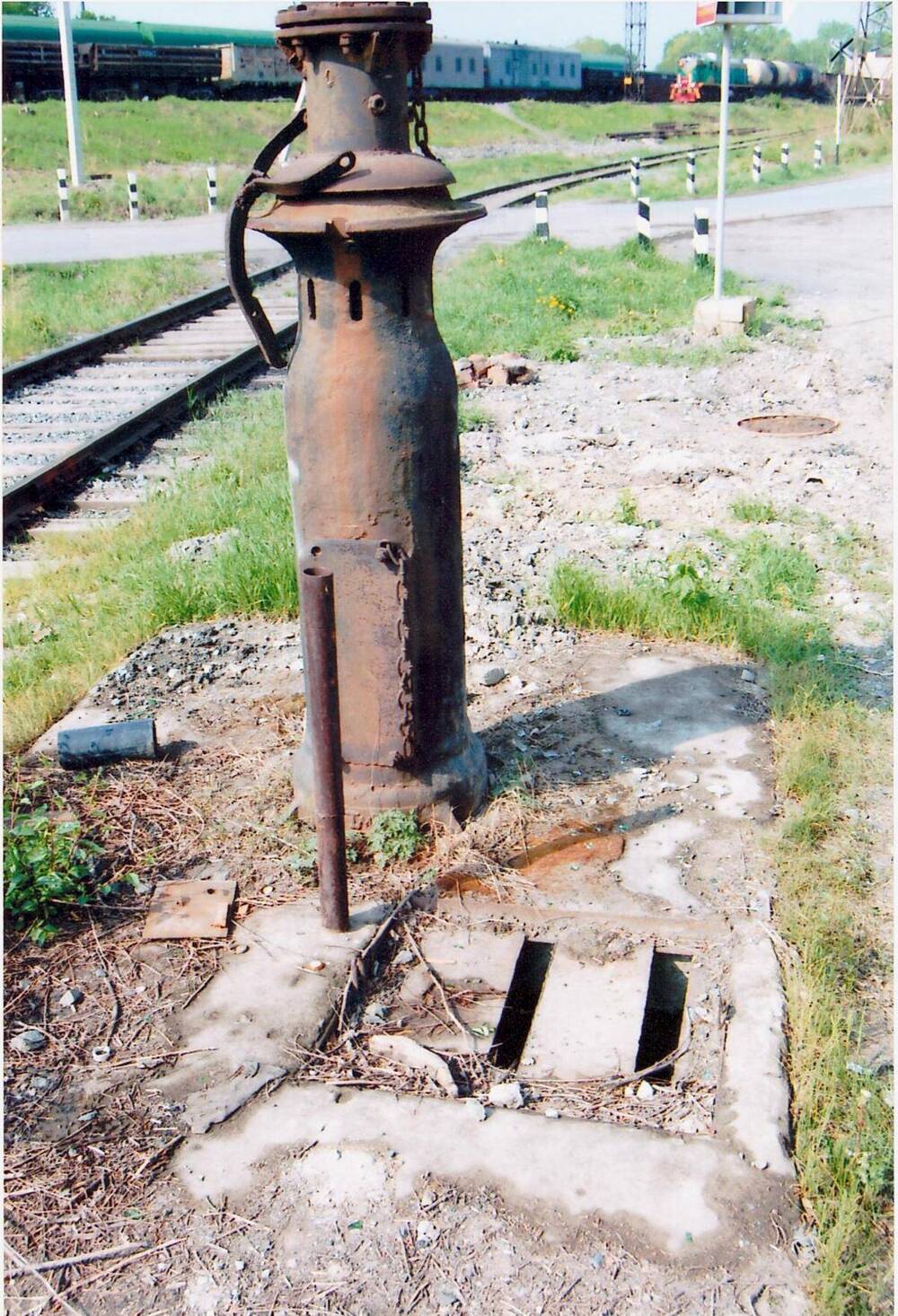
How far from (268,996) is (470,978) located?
51cm

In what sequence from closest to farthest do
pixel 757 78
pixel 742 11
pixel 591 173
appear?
pixel 742 11 → pixel 591 173 → pixel 757 78

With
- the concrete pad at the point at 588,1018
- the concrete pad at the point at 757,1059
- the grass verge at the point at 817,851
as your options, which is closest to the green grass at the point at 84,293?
the grass verge at the point at 817,851

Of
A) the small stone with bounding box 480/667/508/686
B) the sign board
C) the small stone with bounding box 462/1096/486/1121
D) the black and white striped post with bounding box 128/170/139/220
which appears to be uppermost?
the sign board

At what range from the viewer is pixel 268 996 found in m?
3.08

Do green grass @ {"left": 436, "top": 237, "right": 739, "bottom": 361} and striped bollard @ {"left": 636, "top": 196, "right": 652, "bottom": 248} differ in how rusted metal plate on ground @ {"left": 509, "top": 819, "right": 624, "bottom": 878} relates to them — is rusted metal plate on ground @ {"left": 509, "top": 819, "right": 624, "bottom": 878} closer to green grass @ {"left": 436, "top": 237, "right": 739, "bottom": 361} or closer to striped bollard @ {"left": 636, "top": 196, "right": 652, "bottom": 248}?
green grass @ {"left": 436, "top": 237, "right": 739, "bottom": 361}

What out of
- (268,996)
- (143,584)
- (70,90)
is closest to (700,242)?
(143,584)

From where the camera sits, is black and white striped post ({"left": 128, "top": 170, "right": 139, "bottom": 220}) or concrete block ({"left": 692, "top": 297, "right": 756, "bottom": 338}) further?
black and white striped post ({"left": 128, "top": 170, "right": 139, "bottom": 220})

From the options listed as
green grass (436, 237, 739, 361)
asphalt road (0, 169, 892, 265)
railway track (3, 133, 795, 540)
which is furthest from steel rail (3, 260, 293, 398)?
asphalt road (0, 169, 892, 265)

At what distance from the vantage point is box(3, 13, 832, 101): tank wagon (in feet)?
127

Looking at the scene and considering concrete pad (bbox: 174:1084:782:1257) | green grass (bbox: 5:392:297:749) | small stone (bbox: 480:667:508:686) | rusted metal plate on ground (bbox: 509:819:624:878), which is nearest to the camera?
concrete pad (bbox: 174:1084:782:1257)

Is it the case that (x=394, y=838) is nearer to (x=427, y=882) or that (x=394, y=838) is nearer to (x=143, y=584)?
(x=427, y=882)

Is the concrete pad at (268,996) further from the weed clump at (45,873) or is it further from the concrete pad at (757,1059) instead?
the concrete pad at (757,1059)

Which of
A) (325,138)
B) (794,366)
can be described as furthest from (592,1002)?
(794,366)

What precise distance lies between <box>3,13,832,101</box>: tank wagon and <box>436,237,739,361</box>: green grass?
26238 millimetres
